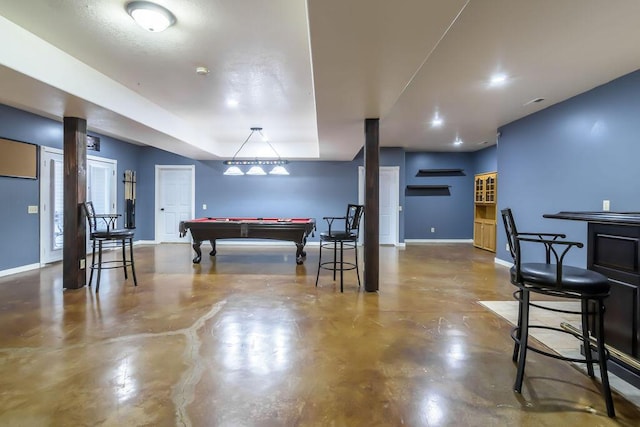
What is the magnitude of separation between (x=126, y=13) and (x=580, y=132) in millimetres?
5127

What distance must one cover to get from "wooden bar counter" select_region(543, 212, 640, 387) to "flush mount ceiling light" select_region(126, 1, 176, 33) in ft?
10.4

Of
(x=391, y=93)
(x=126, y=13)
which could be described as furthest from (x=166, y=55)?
(x=391, y=93)

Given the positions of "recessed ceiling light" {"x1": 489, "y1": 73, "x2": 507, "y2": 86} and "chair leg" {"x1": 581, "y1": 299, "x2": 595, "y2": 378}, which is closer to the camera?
"chair leg" {"x1": 581, "y1": 299, "x2": 595, "y2": 378}

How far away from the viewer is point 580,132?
155 inches

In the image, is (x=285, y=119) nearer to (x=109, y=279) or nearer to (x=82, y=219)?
(x=82, y=219)

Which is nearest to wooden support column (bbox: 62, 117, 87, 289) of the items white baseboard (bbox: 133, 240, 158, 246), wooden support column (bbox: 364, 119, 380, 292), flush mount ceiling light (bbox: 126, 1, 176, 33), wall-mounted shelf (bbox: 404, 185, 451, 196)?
flush mount ceiling light (bbox: 126, 1, 176, 33)

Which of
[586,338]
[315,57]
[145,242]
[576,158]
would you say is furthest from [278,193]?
[586,338]

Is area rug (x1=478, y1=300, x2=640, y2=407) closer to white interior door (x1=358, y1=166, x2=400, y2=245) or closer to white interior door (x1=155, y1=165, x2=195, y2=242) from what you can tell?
white interior door (x1=358, y1=166, x2=400, y2=245)

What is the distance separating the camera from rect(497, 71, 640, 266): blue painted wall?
3.36 metres

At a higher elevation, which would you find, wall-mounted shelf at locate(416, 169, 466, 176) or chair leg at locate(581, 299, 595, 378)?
wall-mounted shelf at locate(416, 169, 466, 176)

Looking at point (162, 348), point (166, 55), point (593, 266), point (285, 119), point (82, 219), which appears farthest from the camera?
point (285, 119)

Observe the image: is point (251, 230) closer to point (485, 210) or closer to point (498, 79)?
point (498, 79)

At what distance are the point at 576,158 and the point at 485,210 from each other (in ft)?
12.6

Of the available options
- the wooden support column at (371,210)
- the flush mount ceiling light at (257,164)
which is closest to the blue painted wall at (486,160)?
the wooden support column at (371,210)
